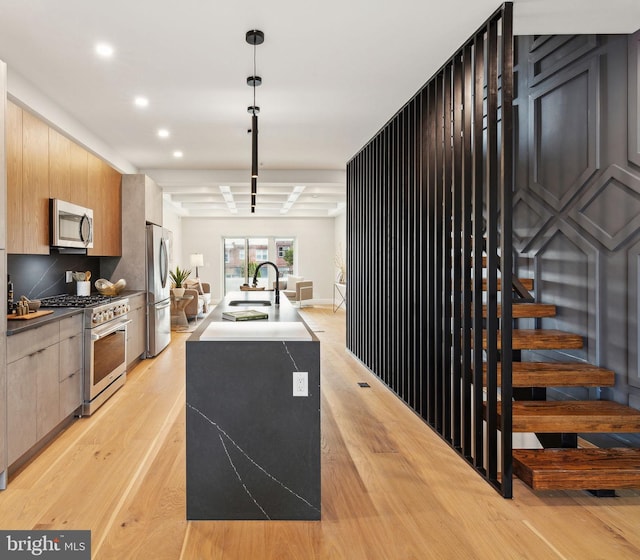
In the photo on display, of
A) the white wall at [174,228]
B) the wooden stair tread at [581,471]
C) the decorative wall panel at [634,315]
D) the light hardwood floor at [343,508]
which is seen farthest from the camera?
the white wall at [174,228]

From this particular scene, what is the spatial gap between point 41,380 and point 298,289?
9.03 metres

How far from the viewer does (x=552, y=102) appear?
3625 mm

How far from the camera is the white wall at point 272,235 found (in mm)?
13273

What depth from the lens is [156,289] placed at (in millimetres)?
5996

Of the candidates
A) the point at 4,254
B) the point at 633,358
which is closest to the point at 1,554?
the point at 4,254

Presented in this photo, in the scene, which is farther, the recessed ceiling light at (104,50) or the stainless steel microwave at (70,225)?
the stainless steel microwave at (70,225)

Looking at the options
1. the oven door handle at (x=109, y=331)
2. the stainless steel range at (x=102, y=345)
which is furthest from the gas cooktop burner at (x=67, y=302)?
the oven door handle at (x=109, y=331)

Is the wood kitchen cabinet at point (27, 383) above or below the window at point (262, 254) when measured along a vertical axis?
below

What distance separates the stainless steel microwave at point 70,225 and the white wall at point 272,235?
866 cm

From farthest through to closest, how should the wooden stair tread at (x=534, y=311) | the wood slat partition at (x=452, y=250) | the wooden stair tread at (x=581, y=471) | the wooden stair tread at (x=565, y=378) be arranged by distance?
the wooden stair tread at (x=534, y=311)
the wooden stair tread at (x=565, y=378)
the wood slat partition at (x=452, y=250)
the wooden stair tread at (x=581, y=471)

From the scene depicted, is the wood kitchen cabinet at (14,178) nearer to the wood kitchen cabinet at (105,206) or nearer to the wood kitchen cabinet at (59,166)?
the wood kitchen cabinet at (59,166)

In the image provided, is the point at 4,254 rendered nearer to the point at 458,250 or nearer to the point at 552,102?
the point at 458,250

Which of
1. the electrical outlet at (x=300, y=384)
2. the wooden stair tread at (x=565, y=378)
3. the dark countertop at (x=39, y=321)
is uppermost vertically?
the dark countertop at (x=39, y=321)

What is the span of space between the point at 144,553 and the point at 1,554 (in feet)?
2.03
